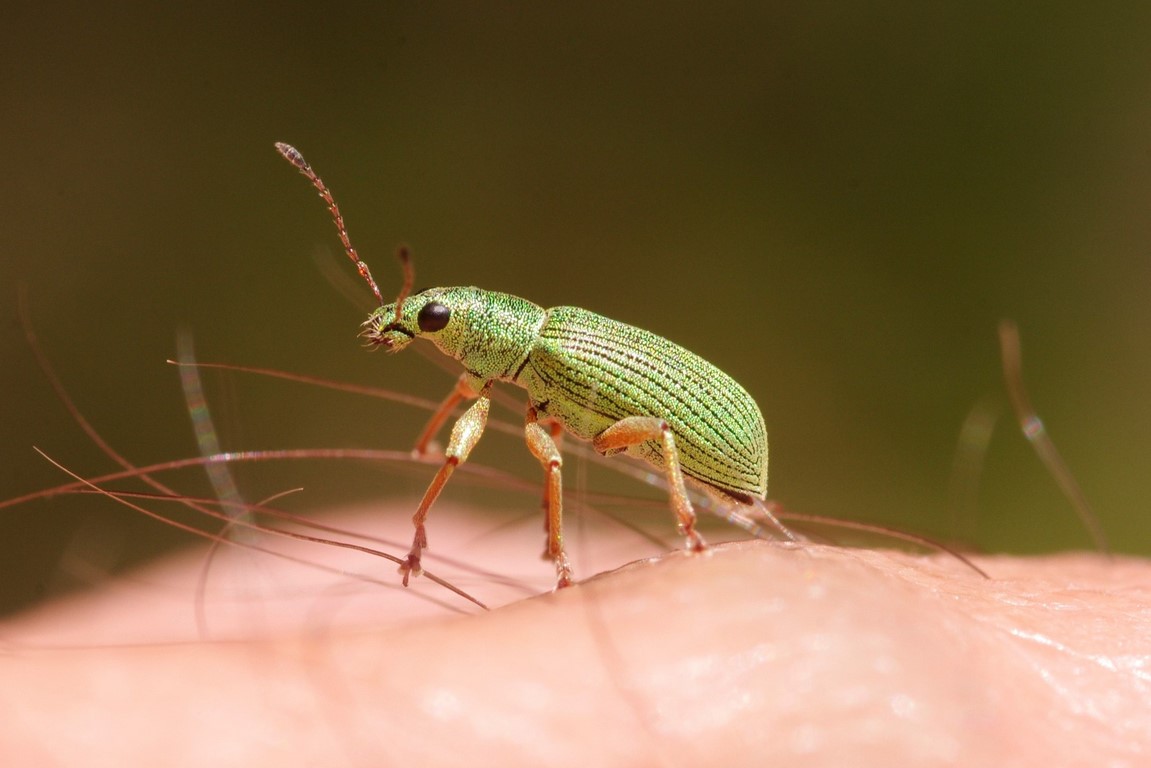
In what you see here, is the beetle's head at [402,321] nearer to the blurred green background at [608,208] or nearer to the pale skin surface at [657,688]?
the pale skin surface at [657,688]

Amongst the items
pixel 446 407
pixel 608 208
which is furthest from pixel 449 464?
pixel 608 208

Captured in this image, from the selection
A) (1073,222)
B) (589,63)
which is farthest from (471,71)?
(1073,222)

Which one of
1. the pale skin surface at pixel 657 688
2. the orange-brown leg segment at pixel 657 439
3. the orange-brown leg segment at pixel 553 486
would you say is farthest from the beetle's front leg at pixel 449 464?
the pale skin surface at pixel 657 688

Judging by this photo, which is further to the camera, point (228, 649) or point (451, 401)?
point (451, 401)

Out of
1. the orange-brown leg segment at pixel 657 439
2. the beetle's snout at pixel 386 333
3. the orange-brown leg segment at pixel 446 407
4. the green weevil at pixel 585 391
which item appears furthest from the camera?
the orange-brown leg segment at pixel 446 407

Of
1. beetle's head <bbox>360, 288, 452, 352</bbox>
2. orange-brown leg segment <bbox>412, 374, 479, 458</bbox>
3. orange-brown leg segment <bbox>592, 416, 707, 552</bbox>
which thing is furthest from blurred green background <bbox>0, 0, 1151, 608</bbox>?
orange-brown leg segment <bbox>592, 416, 707, 552</bbox>

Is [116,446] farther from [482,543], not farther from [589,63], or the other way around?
[589,63]

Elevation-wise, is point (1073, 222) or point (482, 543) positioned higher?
Result: point (1073, 222)
